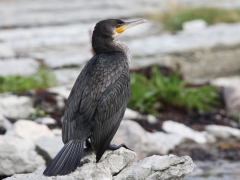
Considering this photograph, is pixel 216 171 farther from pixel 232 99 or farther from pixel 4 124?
pixel 4 124

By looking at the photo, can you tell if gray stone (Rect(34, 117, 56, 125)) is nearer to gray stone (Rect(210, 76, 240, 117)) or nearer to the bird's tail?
gray stone (Rect(210, 76, 240, 117))

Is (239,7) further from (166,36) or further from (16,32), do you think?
(16,32)

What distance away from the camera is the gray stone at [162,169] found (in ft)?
17.7

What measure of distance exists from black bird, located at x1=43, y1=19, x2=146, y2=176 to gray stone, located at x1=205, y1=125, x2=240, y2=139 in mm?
3384

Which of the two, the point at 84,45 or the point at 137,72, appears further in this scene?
the point at 84,45

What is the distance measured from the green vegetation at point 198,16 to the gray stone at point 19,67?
558cm

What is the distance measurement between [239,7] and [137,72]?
8959mm

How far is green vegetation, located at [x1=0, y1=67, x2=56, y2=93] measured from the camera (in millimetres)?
10008

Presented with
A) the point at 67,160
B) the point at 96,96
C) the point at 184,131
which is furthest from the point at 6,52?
the point at 67,160

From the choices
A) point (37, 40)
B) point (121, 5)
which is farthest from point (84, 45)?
point (121, 5)

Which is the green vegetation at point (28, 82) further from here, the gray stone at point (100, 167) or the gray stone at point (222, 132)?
the gray stone at point (100, 167)

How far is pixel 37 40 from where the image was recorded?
1385cm

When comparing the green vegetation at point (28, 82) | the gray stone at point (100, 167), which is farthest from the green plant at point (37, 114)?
the gray stone at point (100, 167)

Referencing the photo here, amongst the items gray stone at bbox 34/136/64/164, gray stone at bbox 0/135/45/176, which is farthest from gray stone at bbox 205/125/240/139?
gray stone at bbox 0/135/45/176
